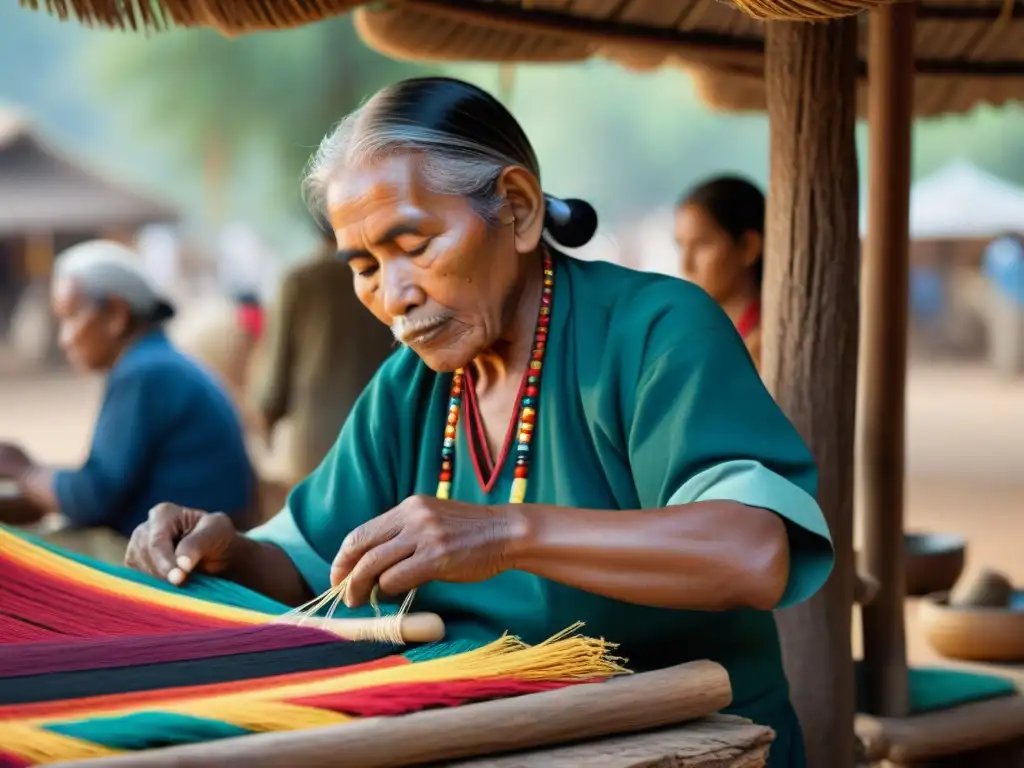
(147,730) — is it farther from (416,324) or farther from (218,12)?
(218,12)

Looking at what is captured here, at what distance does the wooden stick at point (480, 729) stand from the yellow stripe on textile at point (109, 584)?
0.48 metres

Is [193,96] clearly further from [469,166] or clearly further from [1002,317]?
[469,166]

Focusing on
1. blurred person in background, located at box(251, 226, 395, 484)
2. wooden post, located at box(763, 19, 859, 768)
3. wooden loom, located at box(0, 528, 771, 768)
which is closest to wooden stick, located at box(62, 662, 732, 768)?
wooden loom, located at box(0, 528, 771, 768)

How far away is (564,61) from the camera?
4.28 metres

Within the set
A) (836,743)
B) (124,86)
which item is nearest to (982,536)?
(836,743)

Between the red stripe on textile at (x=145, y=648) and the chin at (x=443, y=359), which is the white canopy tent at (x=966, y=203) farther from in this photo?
the red stripe on textile at (x=145, y=648)

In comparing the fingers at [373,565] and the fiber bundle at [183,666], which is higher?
the fingers at [373,565]

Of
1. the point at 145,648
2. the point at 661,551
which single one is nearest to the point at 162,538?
the point at 145,648

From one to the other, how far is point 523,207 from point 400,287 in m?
0.21

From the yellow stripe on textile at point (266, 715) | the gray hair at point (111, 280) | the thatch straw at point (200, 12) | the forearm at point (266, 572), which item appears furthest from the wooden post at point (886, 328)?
the yellow stripe on textile at point (266, 715)

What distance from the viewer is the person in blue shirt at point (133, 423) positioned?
398 cm

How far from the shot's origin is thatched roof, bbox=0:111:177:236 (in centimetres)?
2152

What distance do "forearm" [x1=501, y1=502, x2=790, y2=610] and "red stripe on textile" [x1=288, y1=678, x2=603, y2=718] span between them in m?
0.13

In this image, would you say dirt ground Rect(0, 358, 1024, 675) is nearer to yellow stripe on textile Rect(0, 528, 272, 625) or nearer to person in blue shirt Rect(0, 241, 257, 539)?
person in blue shirt Rect(0, 241, 257, 539)
